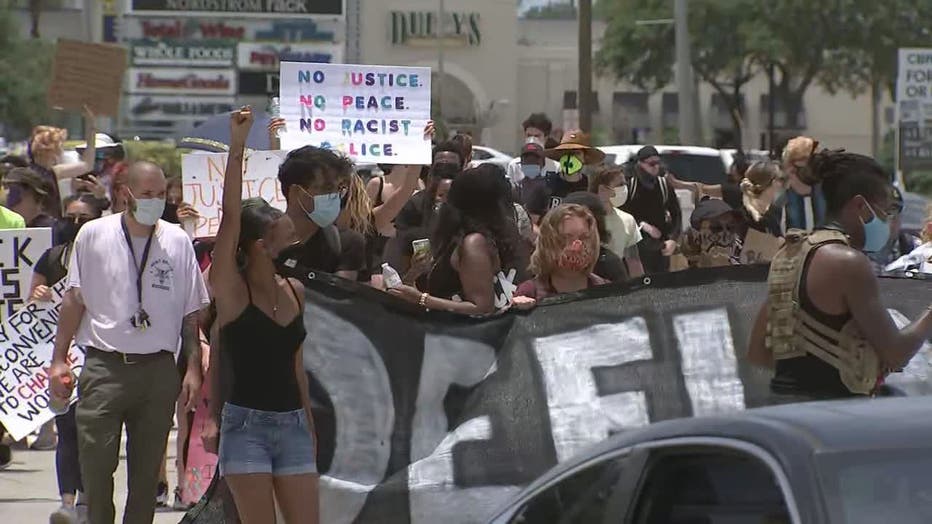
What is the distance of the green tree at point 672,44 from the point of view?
2267 inches

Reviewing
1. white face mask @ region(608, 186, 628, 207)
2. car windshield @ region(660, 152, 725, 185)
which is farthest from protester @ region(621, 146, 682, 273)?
car windshield @ region(660, 152, 725, 185)

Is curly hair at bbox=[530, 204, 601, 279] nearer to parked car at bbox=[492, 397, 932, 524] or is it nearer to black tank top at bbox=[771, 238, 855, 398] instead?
black tank top at bbox=[771, 238, 855, 398]

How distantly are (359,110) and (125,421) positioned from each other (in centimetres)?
367

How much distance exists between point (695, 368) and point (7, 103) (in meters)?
56.8

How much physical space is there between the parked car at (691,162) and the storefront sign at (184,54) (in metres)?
18.3

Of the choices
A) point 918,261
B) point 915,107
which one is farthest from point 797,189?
point 915,107

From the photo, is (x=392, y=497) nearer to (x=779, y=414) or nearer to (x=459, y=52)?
(x=779, y=414)

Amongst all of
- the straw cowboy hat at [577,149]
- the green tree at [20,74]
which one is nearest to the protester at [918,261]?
the straw cowboy hat at [577,149]

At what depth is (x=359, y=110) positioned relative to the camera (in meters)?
10.8

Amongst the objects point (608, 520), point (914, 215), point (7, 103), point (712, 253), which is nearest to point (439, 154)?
point (712, 253)

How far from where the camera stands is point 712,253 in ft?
34.4

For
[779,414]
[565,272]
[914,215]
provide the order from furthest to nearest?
[914,215] → [565,272] → [779,414]

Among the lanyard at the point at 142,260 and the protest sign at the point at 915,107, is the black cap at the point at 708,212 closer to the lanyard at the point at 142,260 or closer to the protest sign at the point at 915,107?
the lanyard at the point at 142,260

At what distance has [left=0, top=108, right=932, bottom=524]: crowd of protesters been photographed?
5.94 m
